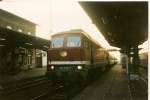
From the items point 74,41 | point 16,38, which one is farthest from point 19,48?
point 74,41

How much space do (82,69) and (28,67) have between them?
19928 mm

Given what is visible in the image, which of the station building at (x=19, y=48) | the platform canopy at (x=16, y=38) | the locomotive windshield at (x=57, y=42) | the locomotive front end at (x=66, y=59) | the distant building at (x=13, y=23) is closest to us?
the locomotive front end at (x=66, y=59)

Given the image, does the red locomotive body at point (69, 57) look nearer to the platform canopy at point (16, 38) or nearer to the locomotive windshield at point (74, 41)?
the locomotive windshield at point (74, 41)

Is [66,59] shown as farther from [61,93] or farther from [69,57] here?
[61,93]

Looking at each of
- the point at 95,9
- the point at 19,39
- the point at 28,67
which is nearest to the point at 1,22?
the point at 28,67

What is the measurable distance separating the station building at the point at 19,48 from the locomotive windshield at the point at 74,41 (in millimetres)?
4793

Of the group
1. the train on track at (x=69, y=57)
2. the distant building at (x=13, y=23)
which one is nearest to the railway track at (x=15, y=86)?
the train on track at (x=69, y=57)

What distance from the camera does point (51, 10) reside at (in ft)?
29.3

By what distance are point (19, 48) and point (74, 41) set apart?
14332 mm

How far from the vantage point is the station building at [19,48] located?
21047 mm

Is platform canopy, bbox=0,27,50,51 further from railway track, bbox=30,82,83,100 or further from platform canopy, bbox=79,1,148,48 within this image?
platform canopy, bbox=79,1,148,48

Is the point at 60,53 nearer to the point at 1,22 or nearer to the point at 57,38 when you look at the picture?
the point at 57,38

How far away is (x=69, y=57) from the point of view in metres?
13.7

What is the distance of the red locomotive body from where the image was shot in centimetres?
1334
